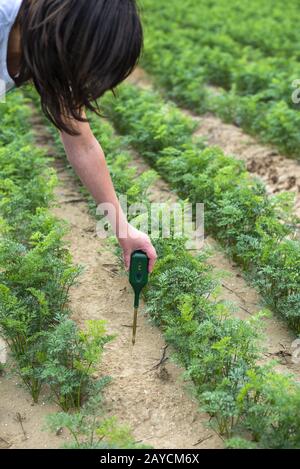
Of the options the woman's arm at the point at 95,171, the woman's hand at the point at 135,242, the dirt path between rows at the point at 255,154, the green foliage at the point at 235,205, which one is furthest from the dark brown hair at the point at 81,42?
the dirt path between rows at the point at 255,154

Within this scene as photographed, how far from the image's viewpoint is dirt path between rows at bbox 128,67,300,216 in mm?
6352

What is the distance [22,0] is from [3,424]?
2.11 metres

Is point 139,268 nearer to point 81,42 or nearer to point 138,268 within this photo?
point 138,268

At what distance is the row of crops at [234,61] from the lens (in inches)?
295

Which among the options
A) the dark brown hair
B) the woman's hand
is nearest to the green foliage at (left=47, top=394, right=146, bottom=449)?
the woman's hand

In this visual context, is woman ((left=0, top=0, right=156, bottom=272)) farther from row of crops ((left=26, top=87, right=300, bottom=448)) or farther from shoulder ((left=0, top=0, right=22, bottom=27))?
row of crops ((left=26, top=87, right=300, bottom=448))

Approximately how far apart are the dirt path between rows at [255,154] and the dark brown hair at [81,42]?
3.56 meters

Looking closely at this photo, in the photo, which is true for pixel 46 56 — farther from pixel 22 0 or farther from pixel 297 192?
pixel 297 192

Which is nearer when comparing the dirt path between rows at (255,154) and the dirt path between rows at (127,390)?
the dirt path between rows at (127,390)

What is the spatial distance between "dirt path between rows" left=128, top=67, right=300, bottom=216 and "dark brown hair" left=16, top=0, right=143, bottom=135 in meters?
3.56

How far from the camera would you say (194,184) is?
17.5 ft

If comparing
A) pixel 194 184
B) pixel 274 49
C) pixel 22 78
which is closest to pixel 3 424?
pixel 22 78

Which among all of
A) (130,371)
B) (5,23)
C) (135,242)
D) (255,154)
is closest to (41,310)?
(130,371)

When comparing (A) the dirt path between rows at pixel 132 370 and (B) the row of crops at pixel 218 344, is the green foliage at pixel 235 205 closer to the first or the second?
(B) the row of crops at pixel 218 344
